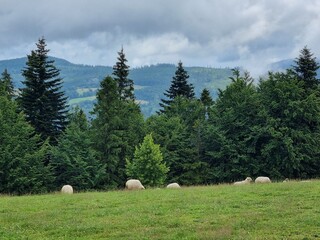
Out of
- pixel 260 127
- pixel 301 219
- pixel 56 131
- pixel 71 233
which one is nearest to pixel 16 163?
pixel 56 131

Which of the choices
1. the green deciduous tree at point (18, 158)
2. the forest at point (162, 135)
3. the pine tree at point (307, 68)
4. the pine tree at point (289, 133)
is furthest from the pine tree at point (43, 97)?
the pine tree at point (307, 68)

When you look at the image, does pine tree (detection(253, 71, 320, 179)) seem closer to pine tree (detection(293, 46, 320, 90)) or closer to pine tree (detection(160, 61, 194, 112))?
pine tree (detection(293, 46, 320, 90))

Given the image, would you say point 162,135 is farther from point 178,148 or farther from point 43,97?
point 43,97

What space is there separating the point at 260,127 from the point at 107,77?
22633 mm

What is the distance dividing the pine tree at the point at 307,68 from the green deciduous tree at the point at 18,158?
130ft

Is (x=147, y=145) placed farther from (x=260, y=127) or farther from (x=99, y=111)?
(x=260, y=127)

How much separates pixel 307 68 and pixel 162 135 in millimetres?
24577

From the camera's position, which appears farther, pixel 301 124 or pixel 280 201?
pixel 301 124

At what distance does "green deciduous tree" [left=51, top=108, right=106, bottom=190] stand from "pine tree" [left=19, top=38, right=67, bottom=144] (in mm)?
4735

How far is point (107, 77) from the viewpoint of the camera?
55.9m

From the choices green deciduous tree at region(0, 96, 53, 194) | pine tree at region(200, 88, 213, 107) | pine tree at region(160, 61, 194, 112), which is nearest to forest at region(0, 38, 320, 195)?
green deciduous tree at region(0, 96, 53, 194)

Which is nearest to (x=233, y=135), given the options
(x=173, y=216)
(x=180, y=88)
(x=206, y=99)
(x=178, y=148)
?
(x=178, y=148)

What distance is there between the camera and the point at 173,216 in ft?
54.9

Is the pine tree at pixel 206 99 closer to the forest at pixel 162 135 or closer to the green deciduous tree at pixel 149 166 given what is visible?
the forest at pixel 162 135
